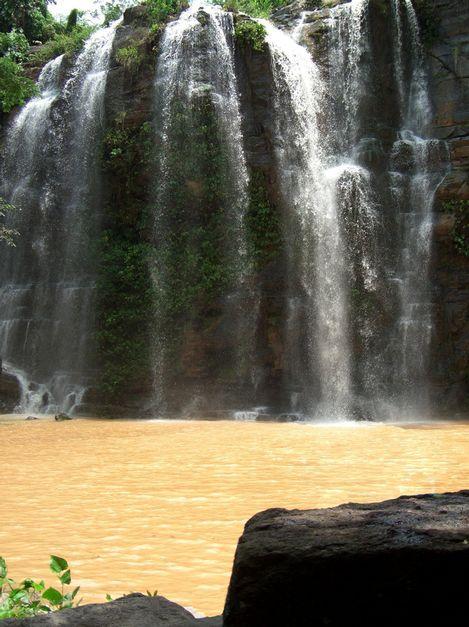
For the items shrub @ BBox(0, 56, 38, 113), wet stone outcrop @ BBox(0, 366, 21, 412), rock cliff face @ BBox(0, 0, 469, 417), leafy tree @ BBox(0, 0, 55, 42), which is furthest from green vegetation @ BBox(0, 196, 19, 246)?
leafy tree @ BBox(0, 0, 55, 42)

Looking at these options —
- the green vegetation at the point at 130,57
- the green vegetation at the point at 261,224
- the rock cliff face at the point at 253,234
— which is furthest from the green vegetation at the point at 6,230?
the green vegetation at the point at 261,224

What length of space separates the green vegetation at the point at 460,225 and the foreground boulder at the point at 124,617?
647 inches

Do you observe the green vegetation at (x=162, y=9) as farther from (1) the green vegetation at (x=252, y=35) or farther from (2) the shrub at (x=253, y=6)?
(1) the green vegetation at (x=252, y=35)

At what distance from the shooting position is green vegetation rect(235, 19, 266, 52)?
66.4 feet

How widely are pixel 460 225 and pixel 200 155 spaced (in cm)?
722

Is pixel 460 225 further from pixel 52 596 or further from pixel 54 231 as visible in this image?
pixel 52 596

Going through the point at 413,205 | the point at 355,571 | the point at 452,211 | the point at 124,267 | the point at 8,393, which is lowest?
the point at 355,571

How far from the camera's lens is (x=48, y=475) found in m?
7.45

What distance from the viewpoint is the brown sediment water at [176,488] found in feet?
13.1

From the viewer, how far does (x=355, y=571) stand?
1.58 meters

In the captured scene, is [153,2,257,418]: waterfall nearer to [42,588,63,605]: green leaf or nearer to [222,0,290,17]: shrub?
[222,0,290,17]: shrub

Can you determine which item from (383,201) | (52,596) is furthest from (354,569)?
(383,201)

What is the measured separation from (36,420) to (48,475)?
8.38 metres

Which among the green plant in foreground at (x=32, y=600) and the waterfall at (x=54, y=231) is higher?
the waterfall at (x=54, y=231)
